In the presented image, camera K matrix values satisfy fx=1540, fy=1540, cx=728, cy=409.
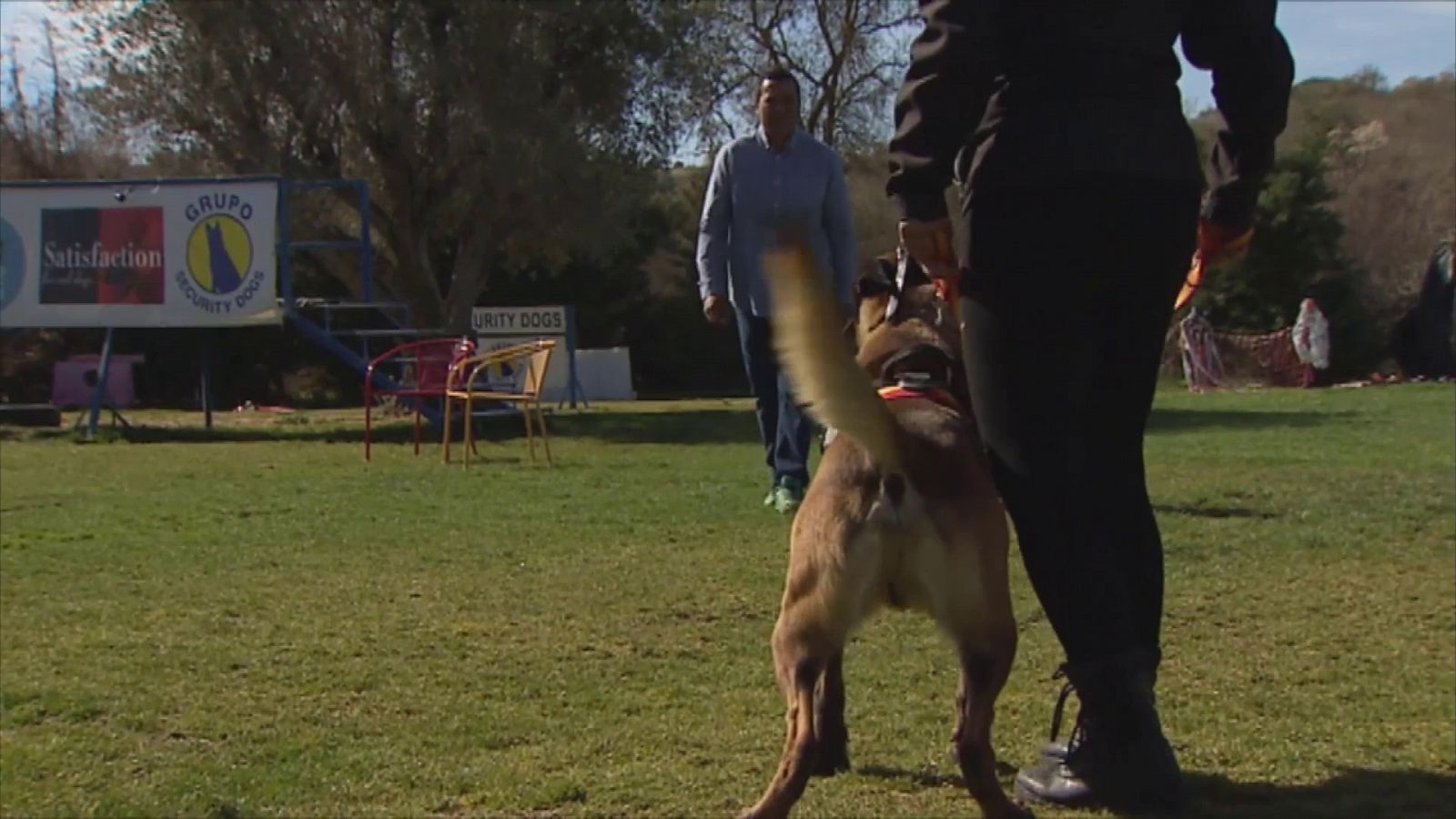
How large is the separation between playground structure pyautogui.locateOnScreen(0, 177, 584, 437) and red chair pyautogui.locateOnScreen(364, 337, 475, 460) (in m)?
0.67

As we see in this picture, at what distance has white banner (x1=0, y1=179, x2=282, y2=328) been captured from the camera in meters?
15.9

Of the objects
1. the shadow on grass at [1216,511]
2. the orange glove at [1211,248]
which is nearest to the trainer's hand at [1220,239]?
→ the orange glove at [1211,248]

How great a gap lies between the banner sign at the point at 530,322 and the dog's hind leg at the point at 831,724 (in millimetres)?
18982

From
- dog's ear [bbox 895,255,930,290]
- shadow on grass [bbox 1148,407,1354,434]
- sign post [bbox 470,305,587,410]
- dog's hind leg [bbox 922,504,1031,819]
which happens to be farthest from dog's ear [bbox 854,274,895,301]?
sign post [bbox 470,305,587,410]

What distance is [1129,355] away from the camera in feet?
10.6

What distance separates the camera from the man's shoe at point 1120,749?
3.17m

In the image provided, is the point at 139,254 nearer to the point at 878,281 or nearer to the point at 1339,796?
the point at 878,281

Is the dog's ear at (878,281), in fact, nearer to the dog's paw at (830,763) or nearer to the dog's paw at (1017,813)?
the dog's paw at (830,763)

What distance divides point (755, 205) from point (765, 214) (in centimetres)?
6

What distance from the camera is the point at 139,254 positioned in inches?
632

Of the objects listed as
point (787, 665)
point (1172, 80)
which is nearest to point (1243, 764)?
point (787, 665)

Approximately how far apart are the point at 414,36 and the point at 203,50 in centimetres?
243

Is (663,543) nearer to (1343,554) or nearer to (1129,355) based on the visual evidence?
(1343,554)

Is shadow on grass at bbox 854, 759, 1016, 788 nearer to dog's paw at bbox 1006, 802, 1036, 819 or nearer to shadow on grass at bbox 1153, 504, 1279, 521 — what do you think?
dog's paw at bbox 1006, 802, 1036, 819
